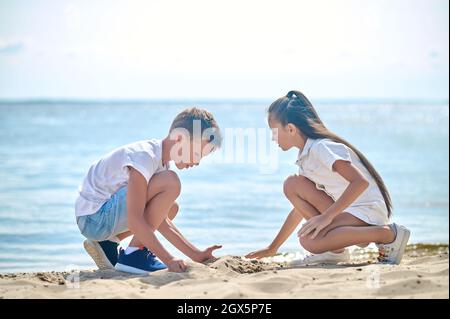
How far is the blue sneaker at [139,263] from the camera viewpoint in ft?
12.8

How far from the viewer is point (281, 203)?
8328 mm

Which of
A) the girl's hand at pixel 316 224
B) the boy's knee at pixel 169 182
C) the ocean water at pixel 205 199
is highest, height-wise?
the boy's knee at pixel 169 182

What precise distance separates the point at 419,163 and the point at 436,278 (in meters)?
9.74

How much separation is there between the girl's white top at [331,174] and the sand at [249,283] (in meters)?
0.35

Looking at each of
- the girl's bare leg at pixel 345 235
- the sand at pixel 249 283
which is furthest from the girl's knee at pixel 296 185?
the sand at pixel 249 283

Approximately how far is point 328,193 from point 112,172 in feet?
3.95

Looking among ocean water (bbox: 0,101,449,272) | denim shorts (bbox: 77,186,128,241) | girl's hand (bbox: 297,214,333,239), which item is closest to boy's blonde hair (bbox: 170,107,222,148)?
denim shorts (bbox: 77,186,128,241)

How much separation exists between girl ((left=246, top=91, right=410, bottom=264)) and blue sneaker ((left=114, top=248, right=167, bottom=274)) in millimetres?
802

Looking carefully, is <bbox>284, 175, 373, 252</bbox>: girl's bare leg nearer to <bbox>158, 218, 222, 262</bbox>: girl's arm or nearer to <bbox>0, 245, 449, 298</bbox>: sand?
<bbox>0, 245, 449, 298</bbox>: sand

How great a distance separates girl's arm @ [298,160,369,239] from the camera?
12.6 ft

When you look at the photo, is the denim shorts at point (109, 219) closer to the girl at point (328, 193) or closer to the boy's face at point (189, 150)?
the boy's face at point (189, 150)

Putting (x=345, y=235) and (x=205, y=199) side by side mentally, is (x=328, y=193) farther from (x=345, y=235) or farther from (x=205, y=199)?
(x=205, y=199)

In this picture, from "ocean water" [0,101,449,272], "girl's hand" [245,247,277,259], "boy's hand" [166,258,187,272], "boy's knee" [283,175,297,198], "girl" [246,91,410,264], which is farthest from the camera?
"ocean water" [0,101,449,272]

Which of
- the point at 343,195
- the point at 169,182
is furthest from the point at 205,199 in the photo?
the point at 343,195
